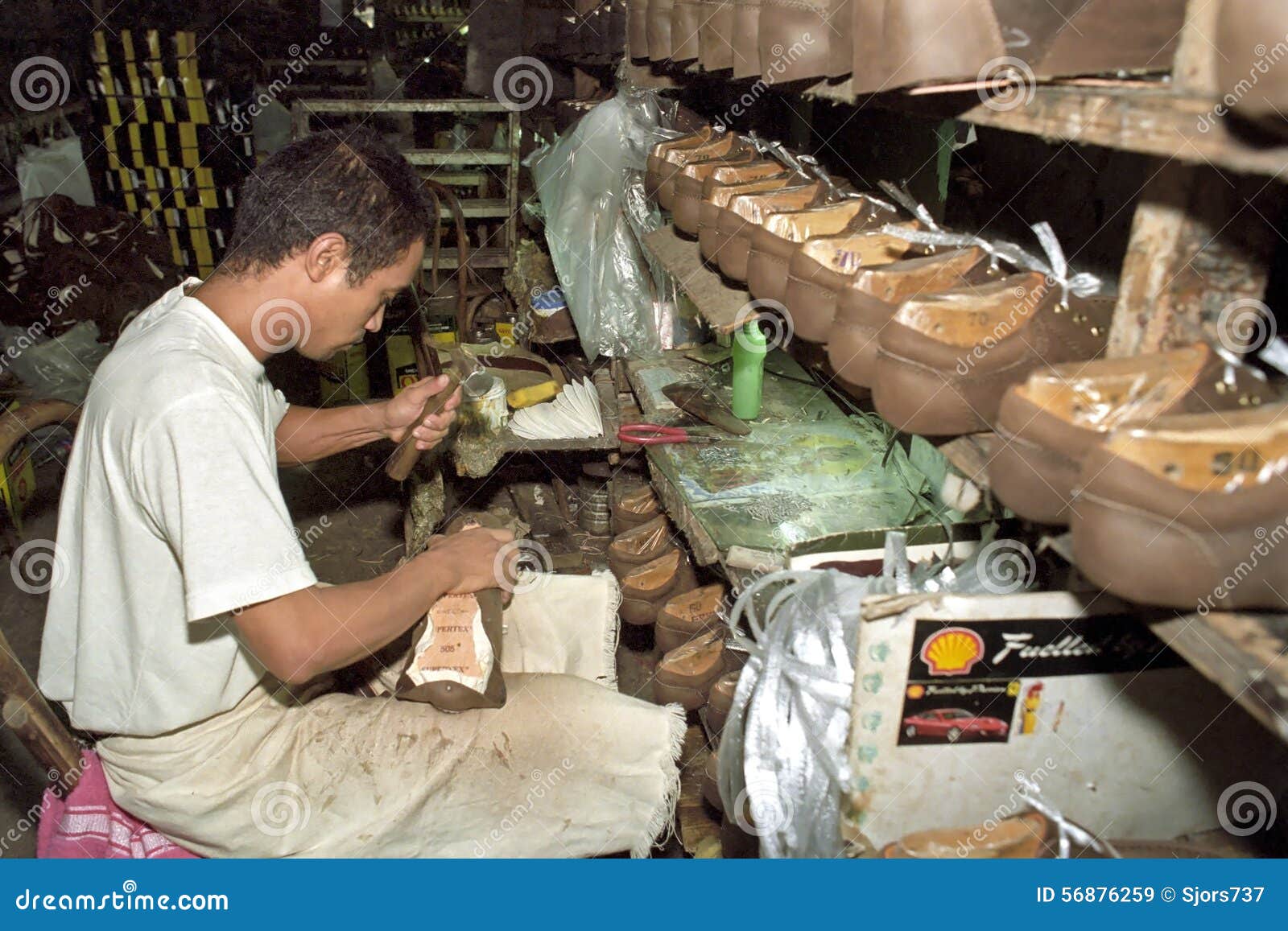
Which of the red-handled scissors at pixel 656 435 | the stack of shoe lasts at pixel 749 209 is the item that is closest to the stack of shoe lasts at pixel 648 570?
the red-handled scissors at pixel 656 435

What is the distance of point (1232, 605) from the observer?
0.96 meters

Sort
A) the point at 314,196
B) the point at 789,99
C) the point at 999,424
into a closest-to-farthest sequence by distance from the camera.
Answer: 1. the point at 999,424
2. the point at 314,196
3. the point at 789,99

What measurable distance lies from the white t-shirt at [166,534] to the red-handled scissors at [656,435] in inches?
61.3

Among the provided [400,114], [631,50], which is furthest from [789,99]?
[400,114]

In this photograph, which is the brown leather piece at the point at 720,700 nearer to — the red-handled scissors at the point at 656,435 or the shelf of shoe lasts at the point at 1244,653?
the red-handled scissors at the point at 656,435

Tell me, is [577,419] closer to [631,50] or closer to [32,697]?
[631,50]

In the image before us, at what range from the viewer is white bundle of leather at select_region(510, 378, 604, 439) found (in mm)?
4059

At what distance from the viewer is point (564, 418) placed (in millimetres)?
4145

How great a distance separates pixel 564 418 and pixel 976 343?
3.02 metres

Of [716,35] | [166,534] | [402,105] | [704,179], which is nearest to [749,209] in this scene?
[704,179]

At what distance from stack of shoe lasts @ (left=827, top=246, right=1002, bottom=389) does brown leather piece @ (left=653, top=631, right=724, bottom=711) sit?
5.41 feet

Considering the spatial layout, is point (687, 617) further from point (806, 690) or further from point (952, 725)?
point (952, 725)

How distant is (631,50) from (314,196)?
97.7 inches

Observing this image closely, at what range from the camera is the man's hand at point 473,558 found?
2.21 metres
